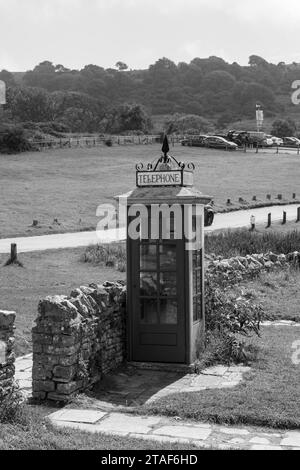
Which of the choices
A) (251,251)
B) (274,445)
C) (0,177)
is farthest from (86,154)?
(274,445)

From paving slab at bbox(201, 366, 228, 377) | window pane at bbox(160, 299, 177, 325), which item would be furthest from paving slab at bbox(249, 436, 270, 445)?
window pane at bbox(160, 299, 177, 325)

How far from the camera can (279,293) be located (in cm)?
1692

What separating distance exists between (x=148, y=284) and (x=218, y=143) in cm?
5301

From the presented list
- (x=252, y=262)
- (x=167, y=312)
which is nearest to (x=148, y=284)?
(x=167, y=312)

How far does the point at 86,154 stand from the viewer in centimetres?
5403

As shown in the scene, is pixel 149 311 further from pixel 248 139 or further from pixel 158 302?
pixel 248 139

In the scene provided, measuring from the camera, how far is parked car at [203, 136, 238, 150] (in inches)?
2441

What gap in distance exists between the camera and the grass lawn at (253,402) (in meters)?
7.91

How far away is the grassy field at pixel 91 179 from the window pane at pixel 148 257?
52.6 ft

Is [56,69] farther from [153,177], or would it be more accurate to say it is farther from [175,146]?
[153,177]

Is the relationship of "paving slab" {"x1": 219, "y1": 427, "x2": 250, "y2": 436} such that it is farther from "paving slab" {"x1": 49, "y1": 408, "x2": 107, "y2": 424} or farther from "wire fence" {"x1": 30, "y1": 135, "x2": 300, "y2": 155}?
"wire fence" {"x1": 30, "y1": 135, "x2": 300, "y2": 155}

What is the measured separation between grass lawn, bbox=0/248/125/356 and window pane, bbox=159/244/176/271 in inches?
116

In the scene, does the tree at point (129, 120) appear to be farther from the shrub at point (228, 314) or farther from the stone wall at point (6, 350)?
the stone wall at point (6, 350)
